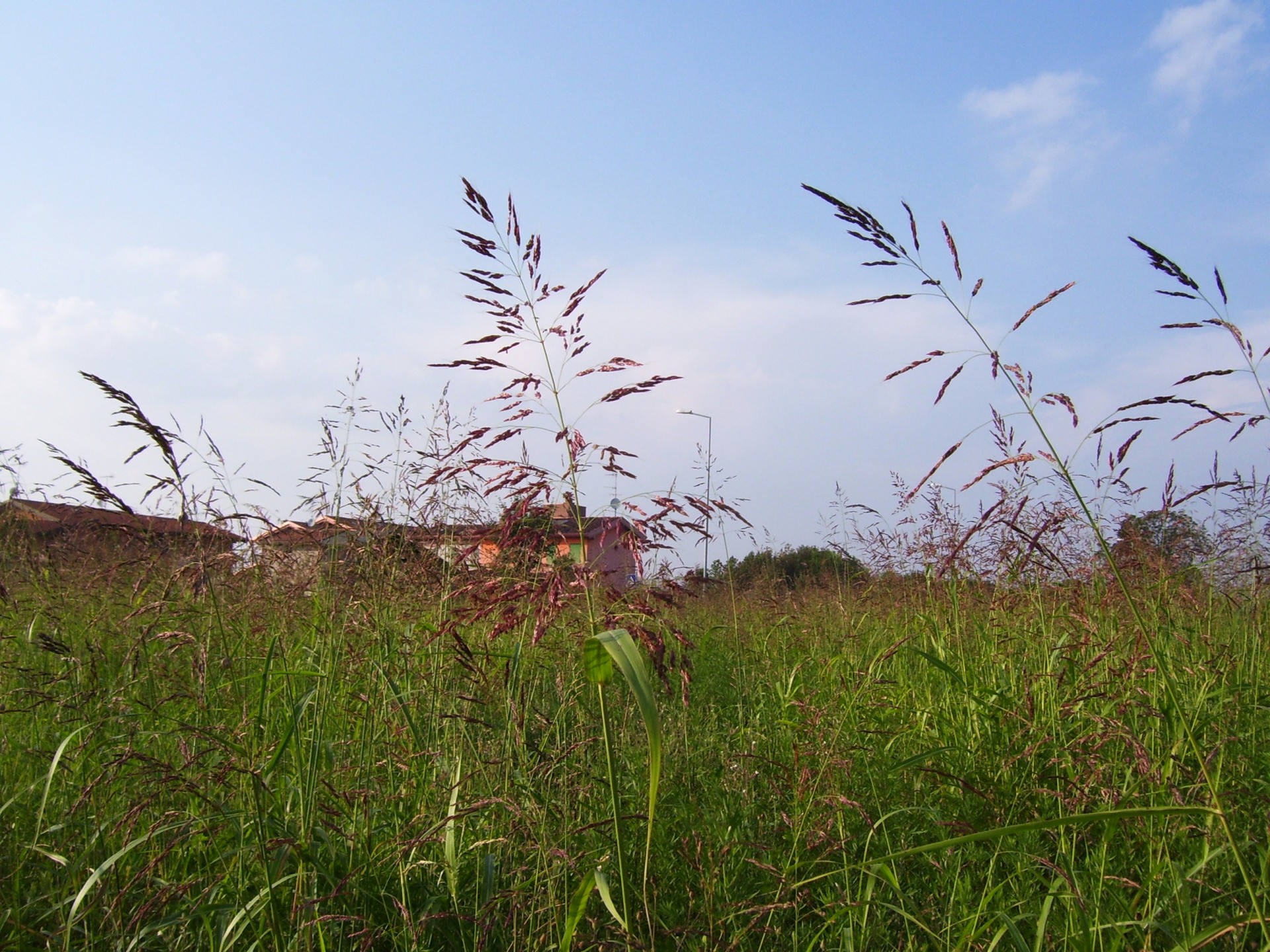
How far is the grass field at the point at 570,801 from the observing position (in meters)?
1.81

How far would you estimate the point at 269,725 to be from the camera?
2498 mm

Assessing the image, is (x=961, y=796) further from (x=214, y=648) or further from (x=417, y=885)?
(x=214, y=648)

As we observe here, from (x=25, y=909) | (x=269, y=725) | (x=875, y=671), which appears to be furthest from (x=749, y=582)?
(x=25, y=909)

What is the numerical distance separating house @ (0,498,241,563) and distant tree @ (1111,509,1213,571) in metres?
3.38

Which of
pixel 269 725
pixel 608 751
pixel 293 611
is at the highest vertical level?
pixel 293 611

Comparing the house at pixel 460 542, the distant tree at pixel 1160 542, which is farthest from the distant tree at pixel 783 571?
the house at pixel 460 542

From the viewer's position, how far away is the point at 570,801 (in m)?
2.24

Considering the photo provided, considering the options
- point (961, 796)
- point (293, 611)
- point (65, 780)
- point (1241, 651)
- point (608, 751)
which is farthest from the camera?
point (1241, 651)

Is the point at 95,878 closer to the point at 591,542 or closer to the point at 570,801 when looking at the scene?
the point at 570,801

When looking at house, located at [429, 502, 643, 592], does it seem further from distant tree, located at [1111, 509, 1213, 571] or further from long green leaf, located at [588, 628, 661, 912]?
distant tree, located at [1111, 509, 1213, 571]

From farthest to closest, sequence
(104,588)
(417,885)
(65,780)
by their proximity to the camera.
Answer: (104,588) → (65,780) → (417,885)

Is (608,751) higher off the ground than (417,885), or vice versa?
(608,751)

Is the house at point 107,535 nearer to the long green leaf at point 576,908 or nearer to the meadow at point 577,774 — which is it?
the meadow at point 577,774

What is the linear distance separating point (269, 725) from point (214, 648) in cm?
59
